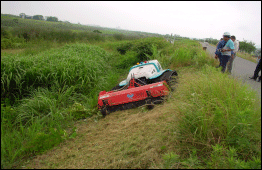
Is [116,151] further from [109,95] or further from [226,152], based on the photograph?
[109,95]

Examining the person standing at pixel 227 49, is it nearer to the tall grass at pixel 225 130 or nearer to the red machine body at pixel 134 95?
the red machine body at pixel 134 95

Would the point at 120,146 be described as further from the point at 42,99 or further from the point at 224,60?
the point at 224,60

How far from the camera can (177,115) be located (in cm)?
300

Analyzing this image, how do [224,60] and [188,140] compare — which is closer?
[188,140]

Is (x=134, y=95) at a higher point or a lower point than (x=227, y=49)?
lower

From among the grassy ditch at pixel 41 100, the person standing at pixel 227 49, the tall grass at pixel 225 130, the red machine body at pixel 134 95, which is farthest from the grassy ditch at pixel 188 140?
the person standing at pixel 227 49

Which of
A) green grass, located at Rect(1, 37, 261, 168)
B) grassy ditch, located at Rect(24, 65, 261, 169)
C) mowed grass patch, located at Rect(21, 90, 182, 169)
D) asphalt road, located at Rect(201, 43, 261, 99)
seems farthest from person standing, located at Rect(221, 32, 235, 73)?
mowed grass patch, located at Rect(21, 90, 182, 169)

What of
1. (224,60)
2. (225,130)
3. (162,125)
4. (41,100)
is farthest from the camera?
(224,60)

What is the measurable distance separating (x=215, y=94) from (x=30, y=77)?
5234 mm

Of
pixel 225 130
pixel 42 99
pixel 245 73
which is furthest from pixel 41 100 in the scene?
pixel 245 73

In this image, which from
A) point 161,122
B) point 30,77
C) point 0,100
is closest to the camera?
point 161,122

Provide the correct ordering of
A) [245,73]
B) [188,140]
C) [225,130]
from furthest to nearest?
[245,73], [188,140], [225,130]

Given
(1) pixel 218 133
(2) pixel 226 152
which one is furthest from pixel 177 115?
(2) pixel 226 152

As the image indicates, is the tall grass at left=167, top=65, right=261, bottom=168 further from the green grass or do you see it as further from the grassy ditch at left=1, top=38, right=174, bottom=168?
the grassy ditch at left=1, top=38, right=174, bottom=168
